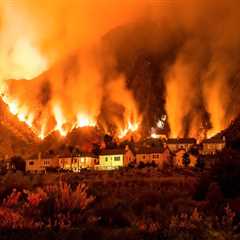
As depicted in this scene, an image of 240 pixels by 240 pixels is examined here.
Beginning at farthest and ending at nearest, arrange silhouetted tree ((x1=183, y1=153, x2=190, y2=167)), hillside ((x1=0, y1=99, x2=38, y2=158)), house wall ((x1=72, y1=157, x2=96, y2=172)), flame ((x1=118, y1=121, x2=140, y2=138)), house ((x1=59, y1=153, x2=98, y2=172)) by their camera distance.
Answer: flame ((x1=118, y1=121, x2=140, y2=138)), hillside ((x1=0, y1=99, x2=38, y2=158)), house ((x1=59, y1=153, x2=98, y2=172)), house wall ((x1=72, y1=157, x2=96, y2=172)), silhouetted tree ((x1=183, y1=153, x2=190, y2=167))

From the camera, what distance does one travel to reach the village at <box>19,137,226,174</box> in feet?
272

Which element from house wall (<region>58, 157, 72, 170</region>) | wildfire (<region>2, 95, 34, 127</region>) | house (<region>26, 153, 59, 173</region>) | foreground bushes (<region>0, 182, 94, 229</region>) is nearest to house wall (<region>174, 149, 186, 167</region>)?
house wall (<region>58, 157, 72, 170</region>)

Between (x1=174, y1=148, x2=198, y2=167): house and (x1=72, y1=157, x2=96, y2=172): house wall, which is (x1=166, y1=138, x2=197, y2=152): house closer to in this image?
(x1=174, y1=148, x2=198, y2=167): house

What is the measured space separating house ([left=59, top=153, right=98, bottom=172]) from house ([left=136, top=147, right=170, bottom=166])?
938 cm

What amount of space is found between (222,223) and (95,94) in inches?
6035

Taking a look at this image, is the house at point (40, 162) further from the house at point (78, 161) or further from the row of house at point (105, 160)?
the house at point (78, 161)

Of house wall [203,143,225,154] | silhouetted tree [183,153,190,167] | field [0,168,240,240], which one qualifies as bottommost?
field [0,168,240,240]

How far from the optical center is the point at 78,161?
91.9 metres

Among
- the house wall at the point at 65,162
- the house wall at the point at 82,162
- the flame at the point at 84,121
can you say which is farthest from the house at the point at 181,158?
the flame at the point at 84,121

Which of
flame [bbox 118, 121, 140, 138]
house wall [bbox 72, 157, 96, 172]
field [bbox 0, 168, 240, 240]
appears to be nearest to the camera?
field [bbox 0, 168, 240, 240]

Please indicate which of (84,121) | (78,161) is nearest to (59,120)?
(84,121)

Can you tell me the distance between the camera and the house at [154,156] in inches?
3316

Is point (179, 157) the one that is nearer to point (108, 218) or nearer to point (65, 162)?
point (65, 162)

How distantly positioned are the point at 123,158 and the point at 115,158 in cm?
164
